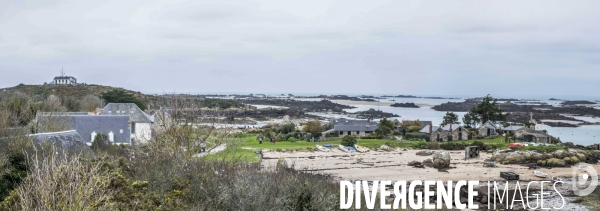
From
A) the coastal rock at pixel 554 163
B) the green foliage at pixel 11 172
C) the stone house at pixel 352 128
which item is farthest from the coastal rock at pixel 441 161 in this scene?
the green foliage at pixel 11 172

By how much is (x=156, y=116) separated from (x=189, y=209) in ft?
24.9

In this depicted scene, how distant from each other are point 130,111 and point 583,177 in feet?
121

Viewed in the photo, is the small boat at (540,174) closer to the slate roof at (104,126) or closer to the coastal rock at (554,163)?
the coastal rock at (554,163)

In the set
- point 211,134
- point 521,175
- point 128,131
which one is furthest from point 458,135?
point 211,134

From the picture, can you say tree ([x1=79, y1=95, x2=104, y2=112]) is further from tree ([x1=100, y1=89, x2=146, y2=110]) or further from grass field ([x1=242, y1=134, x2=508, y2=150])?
grass field ([x1=242, y1=134, x2=508, y2=150])

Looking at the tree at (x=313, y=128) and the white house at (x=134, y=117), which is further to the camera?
the tree at (x=313, y=128)

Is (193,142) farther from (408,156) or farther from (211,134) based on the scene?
(408,156)

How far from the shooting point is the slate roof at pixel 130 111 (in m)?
37.7

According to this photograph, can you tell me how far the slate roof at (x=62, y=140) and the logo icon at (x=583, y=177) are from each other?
23.6 metres

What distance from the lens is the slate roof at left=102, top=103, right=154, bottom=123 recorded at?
3766 cm

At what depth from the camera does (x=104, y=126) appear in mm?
32500

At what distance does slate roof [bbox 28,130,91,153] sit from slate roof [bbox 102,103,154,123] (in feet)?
57.6

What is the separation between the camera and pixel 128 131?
32.6 meters

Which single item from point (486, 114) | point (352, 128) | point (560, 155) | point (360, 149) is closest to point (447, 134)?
→ point (352, 128)
